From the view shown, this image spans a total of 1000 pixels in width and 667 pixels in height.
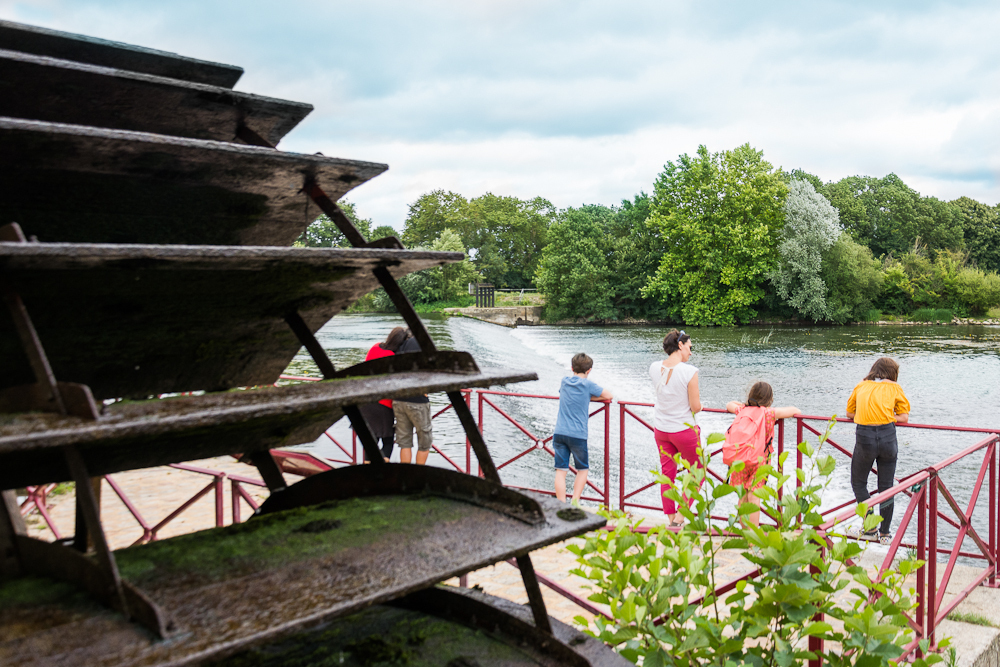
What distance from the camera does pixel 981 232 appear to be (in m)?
65.1

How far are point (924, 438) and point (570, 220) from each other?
→ 4449 cm

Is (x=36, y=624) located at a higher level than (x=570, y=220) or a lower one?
lower

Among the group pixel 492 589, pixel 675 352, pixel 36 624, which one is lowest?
pixel 492 589

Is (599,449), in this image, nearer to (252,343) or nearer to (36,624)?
(252,343)

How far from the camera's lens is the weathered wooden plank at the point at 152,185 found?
2.61 m

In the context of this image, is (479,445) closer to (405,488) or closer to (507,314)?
(405,488)

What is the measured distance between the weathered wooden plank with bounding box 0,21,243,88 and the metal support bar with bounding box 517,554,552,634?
3191 mm

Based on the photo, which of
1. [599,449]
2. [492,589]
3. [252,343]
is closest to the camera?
[252,343]

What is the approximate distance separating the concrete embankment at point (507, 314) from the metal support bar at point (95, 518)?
49892 mm

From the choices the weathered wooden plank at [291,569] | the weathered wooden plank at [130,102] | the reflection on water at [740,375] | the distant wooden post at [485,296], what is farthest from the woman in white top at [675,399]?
the distant wooden post at [485,296]

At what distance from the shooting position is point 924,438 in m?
18.6

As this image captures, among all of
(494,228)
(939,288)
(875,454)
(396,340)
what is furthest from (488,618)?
(494,228)

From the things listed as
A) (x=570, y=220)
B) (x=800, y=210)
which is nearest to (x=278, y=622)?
(x=800, y=210)

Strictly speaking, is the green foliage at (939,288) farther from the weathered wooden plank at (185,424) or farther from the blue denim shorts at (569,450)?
the weathered wooden plank at (185,424)
